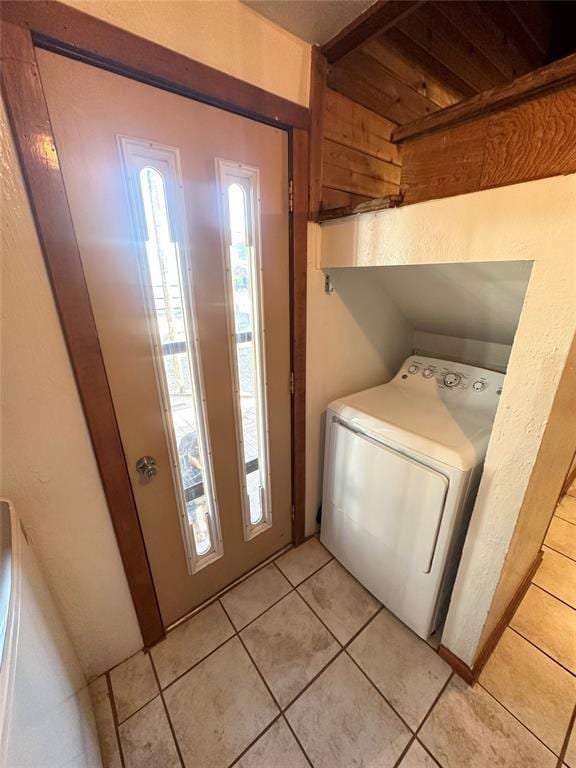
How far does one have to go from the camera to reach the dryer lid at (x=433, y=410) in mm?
1153

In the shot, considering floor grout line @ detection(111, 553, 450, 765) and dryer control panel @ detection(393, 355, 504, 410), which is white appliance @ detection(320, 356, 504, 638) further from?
floor grout line @ detection(111, 553, 450, 765)

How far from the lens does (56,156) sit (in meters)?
0.78

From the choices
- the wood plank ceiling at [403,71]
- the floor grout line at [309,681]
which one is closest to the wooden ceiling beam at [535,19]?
the wood plank ceiling at [403,71]

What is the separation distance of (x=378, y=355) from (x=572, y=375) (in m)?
1.03

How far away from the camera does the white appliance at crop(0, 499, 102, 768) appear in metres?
0.48

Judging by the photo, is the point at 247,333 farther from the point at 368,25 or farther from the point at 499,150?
the point at 368,25

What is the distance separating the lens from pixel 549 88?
720 millimetres

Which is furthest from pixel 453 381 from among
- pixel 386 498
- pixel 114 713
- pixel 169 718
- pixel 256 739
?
pixel 114 713

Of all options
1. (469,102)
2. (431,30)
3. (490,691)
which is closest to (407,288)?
(469,102)

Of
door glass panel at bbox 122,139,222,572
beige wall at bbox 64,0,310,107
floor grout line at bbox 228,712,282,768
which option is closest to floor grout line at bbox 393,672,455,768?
floor grout line at bbox 228,712,282,768

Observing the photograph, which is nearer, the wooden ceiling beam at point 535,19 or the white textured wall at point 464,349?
the wooden ceiling beam at point 535,19

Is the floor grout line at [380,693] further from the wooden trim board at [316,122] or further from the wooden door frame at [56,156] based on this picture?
the wooden trim board at [316,122]

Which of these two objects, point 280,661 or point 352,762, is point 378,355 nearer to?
point 280,661

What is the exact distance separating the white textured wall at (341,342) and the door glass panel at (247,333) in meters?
0.27
